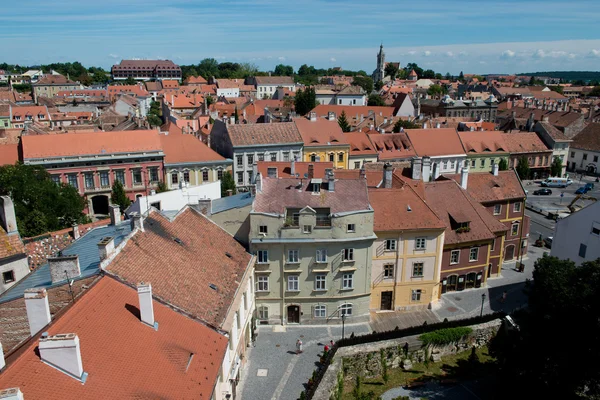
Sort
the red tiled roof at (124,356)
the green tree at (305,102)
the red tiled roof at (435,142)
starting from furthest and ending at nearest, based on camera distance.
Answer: the green tree at (305,102) < the red tiled roof at (435,142) < the red tiled roof at (124,356)

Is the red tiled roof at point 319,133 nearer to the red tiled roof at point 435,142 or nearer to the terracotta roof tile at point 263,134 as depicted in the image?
the terracotta roof tile at point 263,134

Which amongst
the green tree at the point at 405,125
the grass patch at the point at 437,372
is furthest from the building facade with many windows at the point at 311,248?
the green tree at the point at 405,125

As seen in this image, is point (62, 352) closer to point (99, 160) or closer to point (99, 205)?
Result: point (99, 160)

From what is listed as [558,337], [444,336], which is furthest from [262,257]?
[558,337]

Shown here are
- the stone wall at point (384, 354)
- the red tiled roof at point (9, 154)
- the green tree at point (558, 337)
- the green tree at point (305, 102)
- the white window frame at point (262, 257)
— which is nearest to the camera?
the green tree at point (558, 337)

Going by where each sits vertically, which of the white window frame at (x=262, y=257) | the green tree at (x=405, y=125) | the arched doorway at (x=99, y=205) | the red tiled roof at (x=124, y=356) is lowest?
the arched doorway at (x=99, y=205)

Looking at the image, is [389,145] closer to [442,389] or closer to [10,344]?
[442,389]

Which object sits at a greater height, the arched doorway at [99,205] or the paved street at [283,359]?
the arched doorway at [99,205]

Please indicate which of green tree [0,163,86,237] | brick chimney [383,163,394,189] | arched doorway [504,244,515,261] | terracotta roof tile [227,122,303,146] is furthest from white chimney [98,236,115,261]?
terracotta roof tile [227,122,303,146]

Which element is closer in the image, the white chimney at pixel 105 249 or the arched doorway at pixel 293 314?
the white chimney at pixel 105 249
